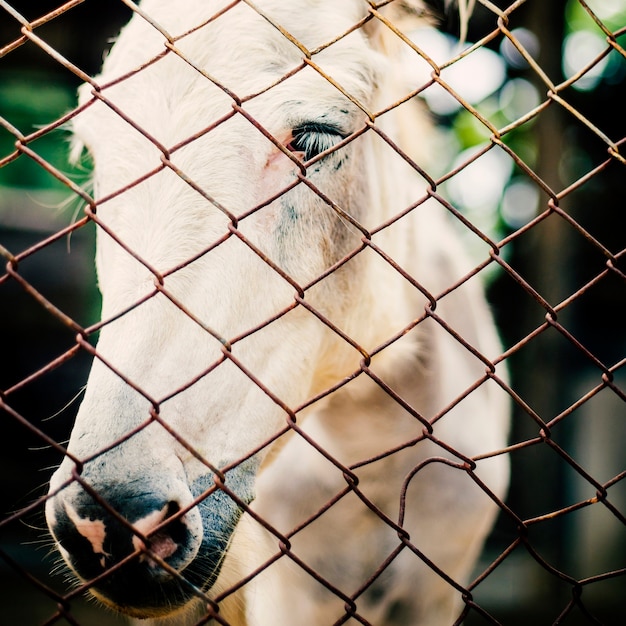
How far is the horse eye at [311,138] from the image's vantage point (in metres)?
1.55

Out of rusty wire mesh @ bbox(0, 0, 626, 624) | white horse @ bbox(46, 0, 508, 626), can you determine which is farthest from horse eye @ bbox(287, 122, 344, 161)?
rusty wire mesh @ bbox(0, 0, 626, 624)

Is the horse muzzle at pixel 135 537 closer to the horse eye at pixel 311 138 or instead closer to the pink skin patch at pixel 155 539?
the pink skin patch at pixel 155 539

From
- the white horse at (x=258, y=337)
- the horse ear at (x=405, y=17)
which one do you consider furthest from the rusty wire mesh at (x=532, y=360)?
the white horse at (x=258, y=337)

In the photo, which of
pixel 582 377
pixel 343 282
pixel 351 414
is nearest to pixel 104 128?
pixel 343 282

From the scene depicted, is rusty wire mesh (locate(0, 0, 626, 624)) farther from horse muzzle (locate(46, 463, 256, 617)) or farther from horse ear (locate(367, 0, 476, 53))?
horse muzzle (locate(46, 463, 256, 617))

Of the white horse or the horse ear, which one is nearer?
the white horse

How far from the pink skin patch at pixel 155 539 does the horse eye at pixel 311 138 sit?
88cm

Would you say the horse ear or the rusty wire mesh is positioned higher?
the horse ear

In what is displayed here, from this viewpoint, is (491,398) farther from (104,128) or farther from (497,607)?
(497,607)

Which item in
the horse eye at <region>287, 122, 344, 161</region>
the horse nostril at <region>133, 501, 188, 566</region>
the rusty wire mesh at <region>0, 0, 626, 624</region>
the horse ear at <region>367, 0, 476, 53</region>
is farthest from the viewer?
the rusty wire mesh at <region>0, 0, 626, 624</region>

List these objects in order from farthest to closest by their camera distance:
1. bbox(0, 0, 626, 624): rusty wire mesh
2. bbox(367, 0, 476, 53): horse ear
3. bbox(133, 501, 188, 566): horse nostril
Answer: bbox(0, 0, 626, 624): rusty wire mesh, bbox(367, 0, 476, 53): horse ear, bbox(133, 501, 188, 566): horse nostril

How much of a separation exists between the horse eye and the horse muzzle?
797 millimetres

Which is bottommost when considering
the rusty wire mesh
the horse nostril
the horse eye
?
the rusty wire mesh

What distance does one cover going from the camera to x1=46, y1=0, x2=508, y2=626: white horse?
1136 mm
